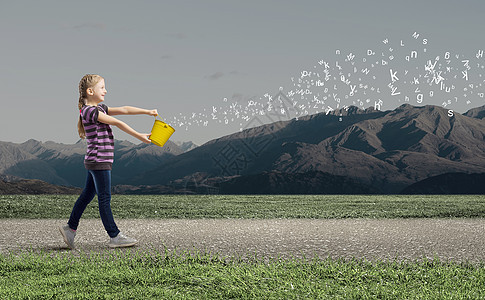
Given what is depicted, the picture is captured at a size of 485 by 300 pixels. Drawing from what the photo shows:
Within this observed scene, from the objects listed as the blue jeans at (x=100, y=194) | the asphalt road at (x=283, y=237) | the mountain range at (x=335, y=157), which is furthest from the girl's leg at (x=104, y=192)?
the mountain range at (x=335, y=157)

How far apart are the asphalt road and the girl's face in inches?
74.3

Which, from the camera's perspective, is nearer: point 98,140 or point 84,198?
point 98,140

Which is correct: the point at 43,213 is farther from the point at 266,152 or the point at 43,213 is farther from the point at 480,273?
the point at 266,152

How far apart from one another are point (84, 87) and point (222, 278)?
10.1 ft

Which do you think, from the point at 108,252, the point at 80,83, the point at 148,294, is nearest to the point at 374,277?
the point at 148,294

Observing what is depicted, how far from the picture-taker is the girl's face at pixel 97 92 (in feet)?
20.5

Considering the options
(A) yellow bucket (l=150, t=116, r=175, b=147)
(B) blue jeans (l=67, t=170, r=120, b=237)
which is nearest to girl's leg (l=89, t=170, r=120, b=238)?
(B) blue jeans (l=67, t=170, r=120, b=237)

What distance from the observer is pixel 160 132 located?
19.4 feet

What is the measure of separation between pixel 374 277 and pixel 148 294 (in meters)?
2.15

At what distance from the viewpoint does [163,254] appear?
239 inches

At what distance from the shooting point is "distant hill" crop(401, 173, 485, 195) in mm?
91750

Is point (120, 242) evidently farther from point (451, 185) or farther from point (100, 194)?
point (451, 185)

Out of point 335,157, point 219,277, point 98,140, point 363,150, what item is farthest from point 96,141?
point 363,150

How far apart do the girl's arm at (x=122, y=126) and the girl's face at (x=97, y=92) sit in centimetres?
41
